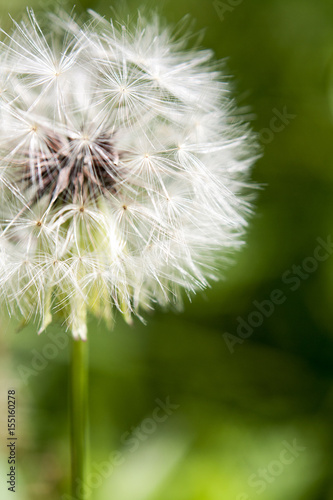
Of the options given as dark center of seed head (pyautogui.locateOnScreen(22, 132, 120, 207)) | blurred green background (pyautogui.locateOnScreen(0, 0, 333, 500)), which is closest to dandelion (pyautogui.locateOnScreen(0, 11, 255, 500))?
dark center of seed head (pyautogui.locateOnScreen(22, 132, 120, 207))

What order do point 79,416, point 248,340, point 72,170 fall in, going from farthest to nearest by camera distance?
point 248,340 < point 79,416 < point 72,170

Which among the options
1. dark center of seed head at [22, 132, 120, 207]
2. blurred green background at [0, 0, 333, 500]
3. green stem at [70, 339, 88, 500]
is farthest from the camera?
blurred green background at [0, 0, 333, 500]

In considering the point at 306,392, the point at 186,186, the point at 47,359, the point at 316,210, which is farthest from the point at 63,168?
the point at 306,392

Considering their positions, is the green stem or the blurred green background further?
the blurred green background

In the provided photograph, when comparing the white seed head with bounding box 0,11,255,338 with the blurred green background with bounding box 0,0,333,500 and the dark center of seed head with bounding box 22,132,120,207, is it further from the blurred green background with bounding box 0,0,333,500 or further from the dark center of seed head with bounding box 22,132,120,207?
the blurred green background with bounding box 0,0,333,500

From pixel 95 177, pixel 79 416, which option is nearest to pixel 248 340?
pixel 79 416

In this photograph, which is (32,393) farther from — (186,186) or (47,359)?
(186,186)

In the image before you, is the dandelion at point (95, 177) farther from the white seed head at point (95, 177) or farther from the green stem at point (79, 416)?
the green stem at point (79, 416)

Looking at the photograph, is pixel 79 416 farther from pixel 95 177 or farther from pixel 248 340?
pixel 248 340
